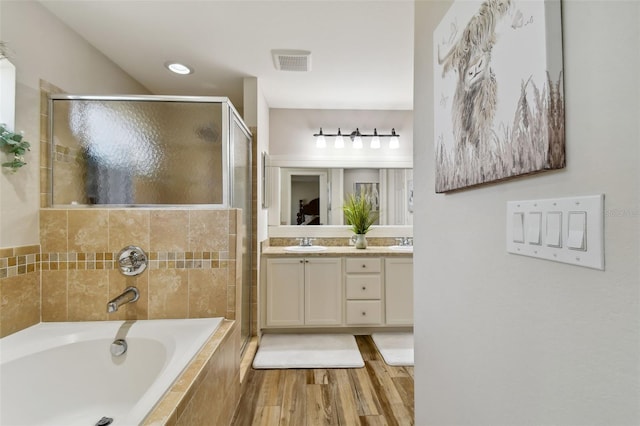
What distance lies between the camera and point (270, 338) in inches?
112

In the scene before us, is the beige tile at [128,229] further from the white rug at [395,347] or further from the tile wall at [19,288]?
the white rug at [395,347]

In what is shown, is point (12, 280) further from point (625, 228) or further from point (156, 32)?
point (625, 228)

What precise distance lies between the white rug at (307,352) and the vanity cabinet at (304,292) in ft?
0.46

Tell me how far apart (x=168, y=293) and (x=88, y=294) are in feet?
1.55

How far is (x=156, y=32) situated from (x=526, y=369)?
8.60 feet

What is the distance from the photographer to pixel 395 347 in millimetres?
2678

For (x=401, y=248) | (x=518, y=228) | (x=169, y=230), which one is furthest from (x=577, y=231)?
(x=401, y=248)

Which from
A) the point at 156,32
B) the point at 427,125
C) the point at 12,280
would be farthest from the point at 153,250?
the point at 427,125

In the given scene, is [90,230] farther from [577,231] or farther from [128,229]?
[577,231]

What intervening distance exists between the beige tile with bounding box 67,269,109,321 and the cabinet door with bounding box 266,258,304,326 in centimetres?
134

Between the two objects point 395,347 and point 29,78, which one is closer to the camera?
point 29,78

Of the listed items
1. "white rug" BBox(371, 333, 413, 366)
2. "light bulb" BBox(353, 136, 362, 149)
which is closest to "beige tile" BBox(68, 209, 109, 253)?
"white rug" BBox(371, 333, 413, 366)

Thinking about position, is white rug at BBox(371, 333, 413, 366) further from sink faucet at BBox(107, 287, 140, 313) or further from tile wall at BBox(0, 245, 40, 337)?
tile wall at BBox(0, 245, 40, 337)

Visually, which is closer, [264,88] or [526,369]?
[526,369]
